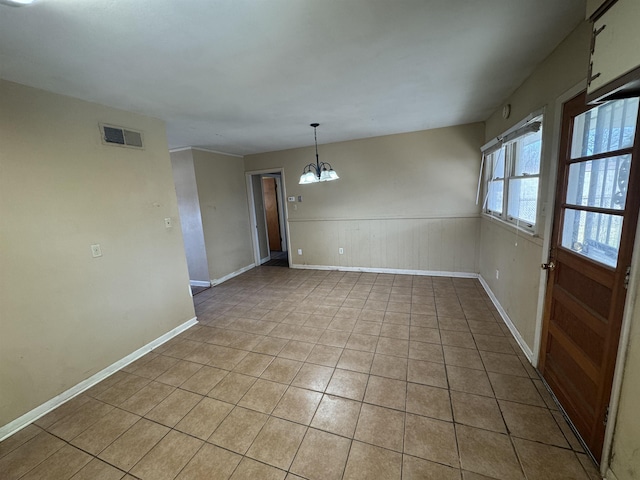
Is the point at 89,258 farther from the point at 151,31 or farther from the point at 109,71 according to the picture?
the point at 151,31

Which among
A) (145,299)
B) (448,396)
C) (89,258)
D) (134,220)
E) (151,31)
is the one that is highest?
(151,31)

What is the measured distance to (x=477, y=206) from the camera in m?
4.02

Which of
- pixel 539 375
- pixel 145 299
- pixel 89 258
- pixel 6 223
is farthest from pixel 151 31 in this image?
A: pixel 539 375

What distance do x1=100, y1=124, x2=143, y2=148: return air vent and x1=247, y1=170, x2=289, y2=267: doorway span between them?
9.18 feet

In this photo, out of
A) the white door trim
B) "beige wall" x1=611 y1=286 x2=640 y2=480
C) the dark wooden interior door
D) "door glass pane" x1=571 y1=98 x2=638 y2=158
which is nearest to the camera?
"beige wall" x1=611 y1=286 x2=640 y2=480

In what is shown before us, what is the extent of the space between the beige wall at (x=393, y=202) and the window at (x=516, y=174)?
572mm

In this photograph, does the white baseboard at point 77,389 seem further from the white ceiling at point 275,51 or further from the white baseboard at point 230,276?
the white ceiling at point 275,51

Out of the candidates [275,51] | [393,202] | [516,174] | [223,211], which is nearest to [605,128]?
[516,174]

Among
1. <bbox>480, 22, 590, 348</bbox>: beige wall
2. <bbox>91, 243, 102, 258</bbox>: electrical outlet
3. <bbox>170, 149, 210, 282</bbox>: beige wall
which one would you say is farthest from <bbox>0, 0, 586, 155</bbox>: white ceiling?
<bbox>170, 149, 210, 282</bbox>: beige wall

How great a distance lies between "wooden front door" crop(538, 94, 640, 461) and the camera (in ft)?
4.00

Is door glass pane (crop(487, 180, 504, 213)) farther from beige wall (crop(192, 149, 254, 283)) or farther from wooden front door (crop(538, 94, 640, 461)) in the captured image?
beige wall (crop(192, 149, 254, 283))

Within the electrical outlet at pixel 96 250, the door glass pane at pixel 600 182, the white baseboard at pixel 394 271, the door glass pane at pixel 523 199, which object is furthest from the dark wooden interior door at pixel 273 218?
the door glass pane at pixel 600 182

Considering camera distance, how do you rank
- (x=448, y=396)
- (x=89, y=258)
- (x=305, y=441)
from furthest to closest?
(x=89, y=258) → (x=448, y=396) → (x=305, y=441)

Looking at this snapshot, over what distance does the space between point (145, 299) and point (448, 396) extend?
9.68ft
